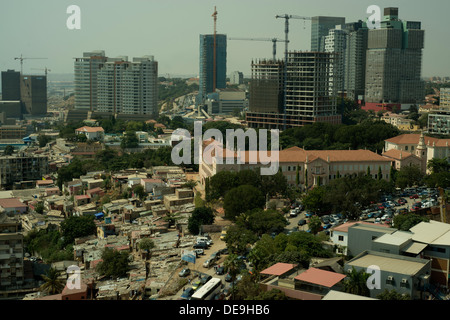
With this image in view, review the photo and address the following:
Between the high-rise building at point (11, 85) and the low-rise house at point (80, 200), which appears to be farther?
the high-rise building at point (11, 85)

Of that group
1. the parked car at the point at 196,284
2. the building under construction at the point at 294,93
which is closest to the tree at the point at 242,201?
the parked car at the point at 196,284

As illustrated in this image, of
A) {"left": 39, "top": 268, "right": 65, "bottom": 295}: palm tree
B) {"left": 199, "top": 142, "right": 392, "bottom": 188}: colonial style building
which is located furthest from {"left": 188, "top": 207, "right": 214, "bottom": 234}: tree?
{"left": 39, "top": 268, "right": 65, "bottom": 295}: palm tree

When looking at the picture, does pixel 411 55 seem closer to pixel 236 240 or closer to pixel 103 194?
pixel 103 194

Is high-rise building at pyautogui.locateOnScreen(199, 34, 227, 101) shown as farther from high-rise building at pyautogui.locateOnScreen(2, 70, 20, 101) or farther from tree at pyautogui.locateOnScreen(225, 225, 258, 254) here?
tree at pyautogui.locateOnScreen(225, 225, 258, 254)

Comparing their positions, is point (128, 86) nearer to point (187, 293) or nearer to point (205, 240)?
point (205, 240)

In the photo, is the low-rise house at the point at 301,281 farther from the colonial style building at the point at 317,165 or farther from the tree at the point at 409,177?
the tree at the point at 409,177

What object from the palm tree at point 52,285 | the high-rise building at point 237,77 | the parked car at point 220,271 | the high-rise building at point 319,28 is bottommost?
the palm tree at point 52,285
